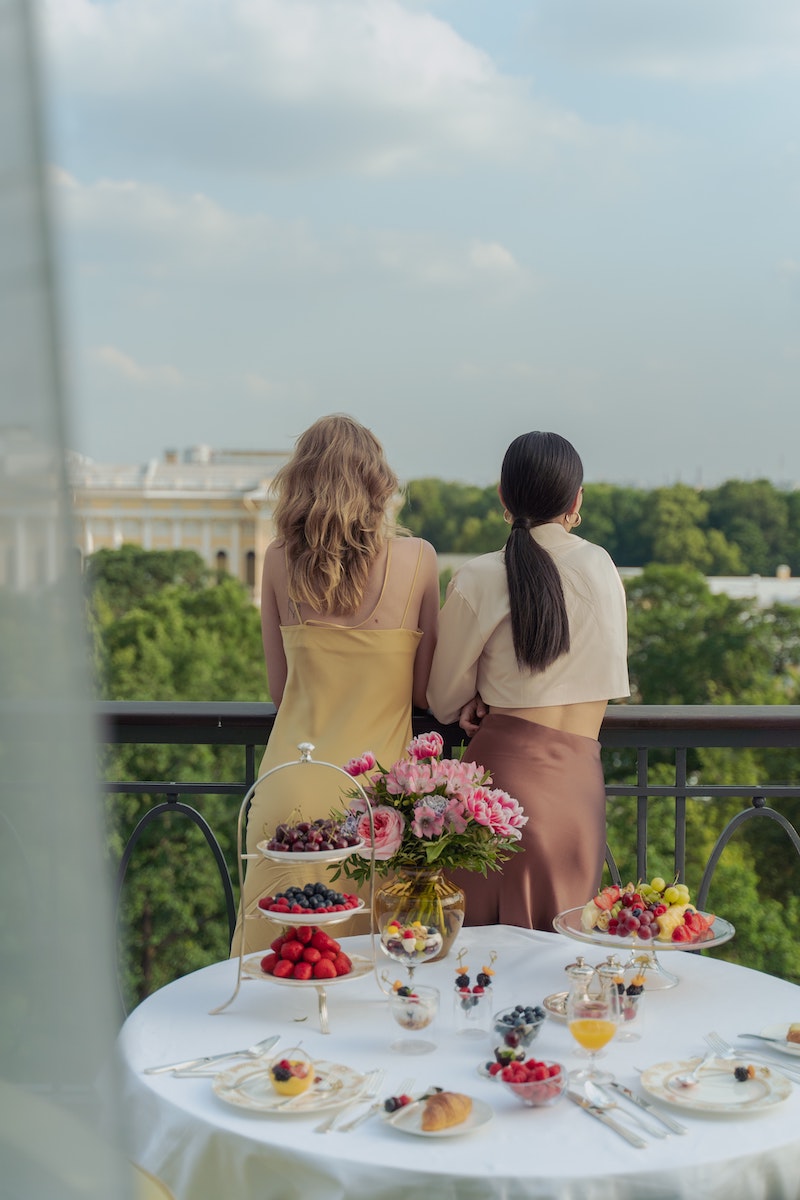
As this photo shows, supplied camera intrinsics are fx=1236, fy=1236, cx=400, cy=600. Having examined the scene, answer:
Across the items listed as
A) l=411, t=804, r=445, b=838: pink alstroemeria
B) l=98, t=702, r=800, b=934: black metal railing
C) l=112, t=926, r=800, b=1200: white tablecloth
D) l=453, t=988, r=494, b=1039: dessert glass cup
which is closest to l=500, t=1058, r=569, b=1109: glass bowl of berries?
l=112, t=926, r=800, b=1200: white tablecloth

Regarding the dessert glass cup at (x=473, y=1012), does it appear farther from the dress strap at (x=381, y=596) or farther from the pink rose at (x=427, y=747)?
the dress strap at (x=381, y=596)

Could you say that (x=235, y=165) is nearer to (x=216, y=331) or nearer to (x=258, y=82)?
(x=258, y=82)

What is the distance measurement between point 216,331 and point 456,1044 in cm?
5161

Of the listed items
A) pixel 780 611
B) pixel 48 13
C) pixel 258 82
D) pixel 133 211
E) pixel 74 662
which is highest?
pixel 258 82

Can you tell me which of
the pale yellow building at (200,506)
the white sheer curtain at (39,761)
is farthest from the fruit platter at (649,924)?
the pale yellow building at (200,506)

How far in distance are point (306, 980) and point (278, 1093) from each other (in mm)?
293

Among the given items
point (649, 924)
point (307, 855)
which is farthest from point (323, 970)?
point (649, 924)

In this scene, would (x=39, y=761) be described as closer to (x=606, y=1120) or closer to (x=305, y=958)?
(x=606, y=1120)

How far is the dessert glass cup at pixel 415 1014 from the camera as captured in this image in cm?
170

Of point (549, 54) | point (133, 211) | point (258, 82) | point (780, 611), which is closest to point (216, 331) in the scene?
point (133, 211)

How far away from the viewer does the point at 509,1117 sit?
146 centimetres

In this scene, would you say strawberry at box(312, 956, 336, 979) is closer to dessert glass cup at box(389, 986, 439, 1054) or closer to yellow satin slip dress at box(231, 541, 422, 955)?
dessert glass cup at box(389, 986, 439, 1054)

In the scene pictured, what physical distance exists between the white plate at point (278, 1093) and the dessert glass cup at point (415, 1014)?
0.12 m

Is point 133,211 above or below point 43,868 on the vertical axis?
above
